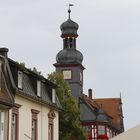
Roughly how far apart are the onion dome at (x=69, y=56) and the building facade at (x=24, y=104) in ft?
152

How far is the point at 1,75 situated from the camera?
90.8 ft

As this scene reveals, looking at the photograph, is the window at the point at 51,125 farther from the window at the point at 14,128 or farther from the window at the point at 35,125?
the window at the point at 14,128

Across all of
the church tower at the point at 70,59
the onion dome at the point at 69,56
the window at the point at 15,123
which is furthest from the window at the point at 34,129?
the onion dome at the point at 69,56

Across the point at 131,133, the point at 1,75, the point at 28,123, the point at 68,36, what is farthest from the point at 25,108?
the point at 68,36

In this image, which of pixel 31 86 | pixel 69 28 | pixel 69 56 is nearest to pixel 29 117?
pixel 31 86

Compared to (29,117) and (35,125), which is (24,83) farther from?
(35,125)

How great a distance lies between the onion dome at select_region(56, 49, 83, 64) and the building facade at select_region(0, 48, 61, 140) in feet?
152

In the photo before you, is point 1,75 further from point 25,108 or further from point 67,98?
A: point 67,98

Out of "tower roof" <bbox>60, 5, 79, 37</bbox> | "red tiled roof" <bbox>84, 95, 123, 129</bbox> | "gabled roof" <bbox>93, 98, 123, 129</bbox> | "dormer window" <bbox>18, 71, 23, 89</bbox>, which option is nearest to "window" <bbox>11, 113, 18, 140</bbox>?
"dormer window" <bbox>18, 71, 23, 89</bbox>

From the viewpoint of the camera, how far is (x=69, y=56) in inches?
3292

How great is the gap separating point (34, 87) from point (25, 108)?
297cm

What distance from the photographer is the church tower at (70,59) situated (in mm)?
83812

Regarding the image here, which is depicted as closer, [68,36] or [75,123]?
[75,123]

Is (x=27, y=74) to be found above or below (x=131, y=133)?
above
